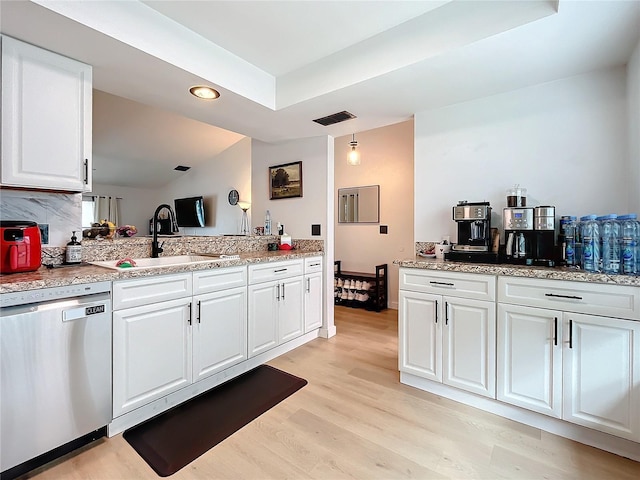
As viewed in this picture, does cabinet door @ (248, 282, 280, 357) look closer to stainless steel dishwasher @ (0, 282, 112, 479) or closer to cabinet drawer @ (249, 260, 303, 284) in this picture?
cabinet drawer @ (249, 260, 303, 284)

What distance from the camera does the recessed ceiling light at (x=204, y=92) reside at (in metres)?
2.12

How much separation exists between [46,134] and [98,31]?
0.65 meters

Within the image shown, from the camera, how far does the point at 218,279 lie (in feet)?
6.98

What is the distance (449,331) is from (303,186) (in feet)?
6.92

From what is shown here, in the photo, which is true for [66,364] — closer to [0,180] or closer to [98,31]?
[0,180]

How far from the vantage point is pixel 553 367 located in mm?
1656

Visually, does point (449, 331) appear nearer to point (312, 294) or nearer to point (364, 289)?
point (312, 294)

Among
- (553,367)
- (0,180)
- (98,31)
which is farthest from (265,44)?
(553,367)

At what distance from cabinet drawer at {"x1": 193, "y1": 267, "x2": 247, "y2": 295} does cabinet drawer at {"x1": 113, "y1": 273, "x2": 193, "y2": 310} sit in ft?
0.19

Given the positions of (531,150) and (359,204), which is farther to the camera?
(359,204)

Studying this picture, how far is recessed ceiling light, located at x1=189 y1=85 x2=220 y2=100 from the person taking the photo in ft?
6.97

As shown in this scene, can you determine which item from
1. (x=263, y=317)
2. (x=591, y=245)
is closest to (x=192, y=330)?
(x=263, y=317)

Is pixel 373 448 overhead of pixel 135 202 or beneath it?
beneath

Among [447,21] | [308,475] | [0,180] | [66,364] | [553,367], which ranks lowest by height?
[308,475]
